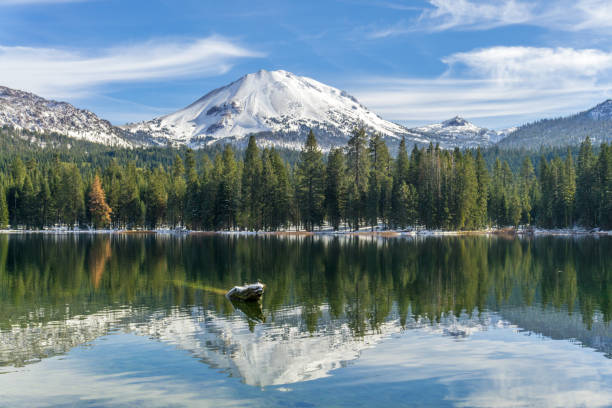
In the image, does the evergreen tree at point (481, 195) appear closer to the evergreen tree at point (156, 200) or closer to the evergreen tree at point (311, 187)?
the evergreen tree at point (311, 187)

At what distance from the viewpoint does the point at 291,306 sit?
3038 centimetres

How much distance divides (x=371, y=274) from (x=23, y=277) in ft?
97.6

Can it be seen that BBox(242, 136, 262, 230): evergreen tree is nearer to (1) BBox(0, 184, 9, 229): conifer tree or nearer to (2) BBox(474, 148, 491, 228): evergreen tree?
(2) BBox(474, 148, 491, 228): evergreen tree

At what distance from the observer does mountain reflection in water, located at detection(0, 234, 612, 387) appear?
21.1m

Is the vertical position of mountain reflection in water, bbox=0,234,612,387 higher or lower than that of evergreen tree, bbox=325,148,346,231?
lower

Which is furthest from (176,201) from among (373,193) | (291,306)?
(291,306)

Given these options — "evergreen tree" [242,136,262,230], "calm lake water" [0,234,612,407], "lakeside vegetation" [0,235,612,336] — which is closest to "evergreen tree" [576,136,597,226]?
"lakeside vegetation" [0,235,612,336]

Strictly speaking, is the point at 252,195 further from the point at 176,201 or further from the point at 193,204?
the point at 176,201

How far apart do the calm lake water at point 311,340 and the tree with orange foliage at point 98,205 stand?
371 feet

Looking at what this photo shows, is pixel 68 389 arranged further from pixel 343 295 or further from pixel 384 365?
pixel 343 295

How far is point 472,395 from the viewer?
15672 millimetres

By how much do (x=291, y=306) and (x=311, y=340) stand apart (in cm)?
826

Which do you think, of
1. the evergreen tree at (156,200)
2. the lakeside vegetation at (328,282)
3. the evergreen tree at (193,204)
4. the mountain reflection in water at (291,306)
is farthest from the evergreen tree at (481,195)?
the evergreen tree at (156,200)

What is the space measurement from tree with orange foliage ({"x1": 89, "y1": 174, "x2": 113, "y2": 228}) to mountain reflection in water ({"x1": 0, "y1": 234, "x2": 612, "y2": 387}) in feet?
331
